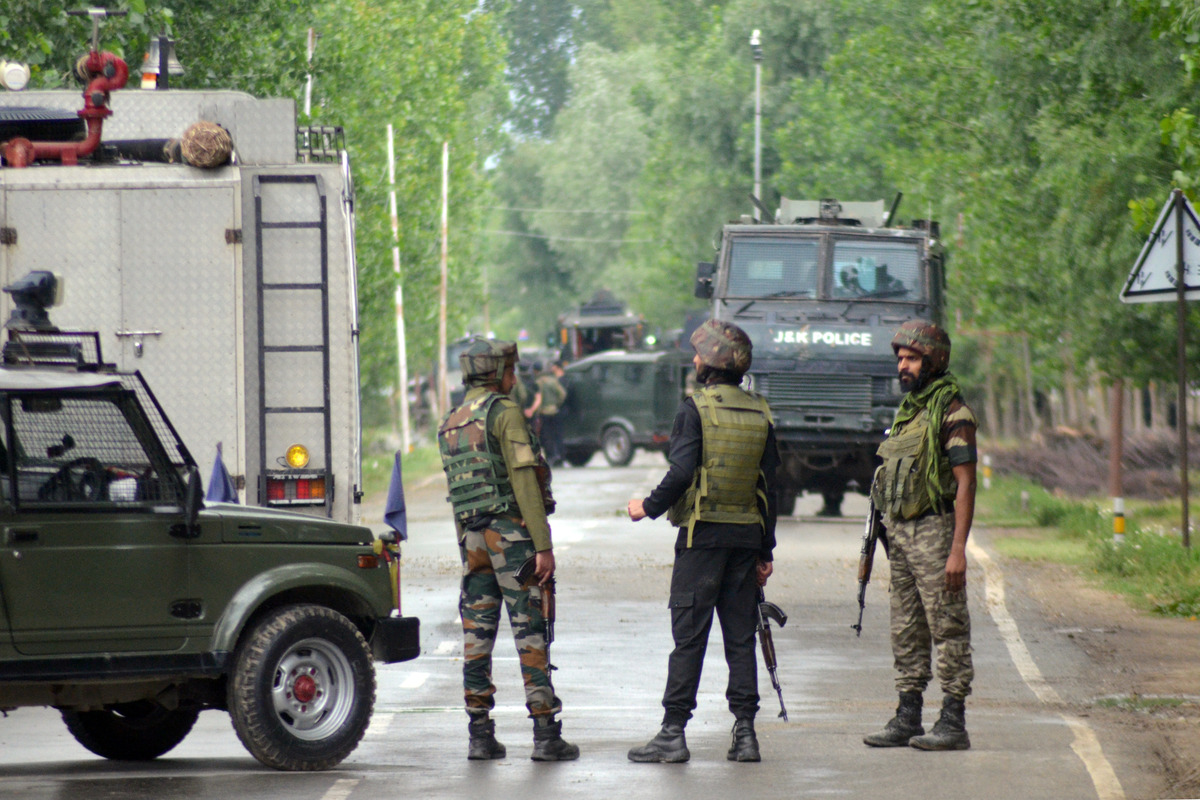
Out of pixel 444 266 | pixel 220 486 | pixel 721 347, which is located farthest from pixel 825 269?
pixel 444 266

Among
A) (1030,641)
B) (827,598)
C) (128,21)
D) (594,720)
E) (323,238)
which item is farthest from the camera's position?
(128,21)

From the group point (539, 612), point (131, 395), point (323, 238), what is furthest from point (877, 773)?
point (323, 238)

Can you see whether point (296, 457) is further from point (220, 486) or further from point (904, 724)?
point (904, 724)

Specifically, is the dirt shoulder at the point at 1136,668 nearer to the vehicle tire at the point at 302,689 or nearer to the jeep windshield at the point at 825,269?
the vehicle tire at the point at 302,689

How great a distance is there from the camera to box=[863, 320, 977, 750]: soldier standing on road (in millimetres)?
8555

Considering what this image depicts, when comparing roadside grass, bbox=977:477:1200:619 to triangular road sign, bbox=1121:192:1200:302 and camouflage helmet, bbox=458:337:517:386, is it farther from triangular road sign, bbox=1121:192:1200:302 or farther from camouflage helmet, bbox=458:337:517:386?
camouflage helmet, bbox=458:337:517:386

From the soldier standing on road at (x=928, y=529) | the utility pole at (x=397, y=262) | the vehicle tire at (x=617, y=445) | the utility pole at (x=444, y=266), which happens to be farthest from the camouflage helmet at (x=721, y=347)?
the utility pole at (x=444, y=266)

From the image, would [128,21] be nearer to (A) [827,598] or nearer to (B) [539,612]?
(A) [827,598]

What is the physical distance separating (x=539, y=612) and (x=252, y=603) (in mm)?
1210

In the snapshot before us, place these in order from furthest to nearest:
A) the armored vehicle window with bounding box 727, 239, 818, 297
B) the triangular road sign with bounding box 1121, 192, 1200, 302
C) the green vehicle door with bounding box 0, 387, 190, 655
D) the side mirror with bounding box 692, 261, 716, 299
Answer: the side mirror with bounding box 692, 261, 716, 299 < the armored vehicle window with bounding box 727, 239, 818, 297 < the triangular road sign with bounding box 1121, 192, 1200, 302 < the green vehicle door with bounding box 0, 387, 190, 655

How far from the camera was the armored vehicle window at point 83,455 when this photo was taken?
7805 mm

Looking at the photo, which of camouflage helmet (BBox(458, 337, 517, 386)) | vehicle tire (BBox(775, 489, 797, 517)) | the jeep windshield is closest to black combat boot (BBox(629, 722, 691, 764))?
camouflage helmet (BBox(458, 337, 517, 386))

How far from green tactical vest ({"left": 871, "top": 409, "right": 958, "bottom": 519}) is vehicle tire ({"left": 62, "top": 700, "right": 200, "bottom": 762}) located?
10.6 ft

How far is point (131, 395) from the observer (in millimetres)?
8023
